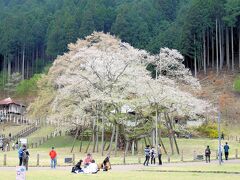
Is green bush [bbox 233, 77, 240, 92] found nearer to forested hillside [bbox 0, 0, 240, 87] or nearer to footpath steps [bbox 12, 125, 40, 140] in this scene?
forested hillside [bbox 0, 0, 240, 87]

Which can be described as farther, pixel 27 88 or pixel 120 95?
pixel 27 88

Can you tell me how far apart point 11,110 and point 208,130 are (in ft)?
110

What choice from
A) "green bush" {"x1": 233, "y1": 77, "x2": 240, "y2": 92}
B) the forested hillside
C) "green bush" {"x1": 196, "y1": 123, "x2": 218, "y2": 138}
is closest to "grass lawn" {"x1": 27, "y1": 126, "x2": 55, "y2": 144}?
"green bush" {"x1": 196, "y1": 123, "x2": 218, "y2": 138}

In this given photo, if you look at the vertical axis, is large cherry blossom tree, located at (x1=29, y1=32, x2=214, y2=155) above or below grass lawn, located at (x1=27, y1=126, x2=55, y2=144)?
above

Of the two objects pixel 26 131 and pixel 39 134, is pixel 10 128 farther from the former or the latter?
pixel 39 134

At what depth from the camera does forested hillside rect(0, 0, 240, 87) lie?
7319 centimetres

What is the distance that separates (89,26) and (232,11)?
84.1 feet

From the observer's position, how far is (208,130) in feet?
182

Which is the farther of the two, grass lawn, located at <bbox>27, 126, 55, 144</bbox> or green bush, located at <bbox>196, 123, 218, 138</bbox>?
grass lawn, located at <bbox>27, 126, 55, 144</bbox>

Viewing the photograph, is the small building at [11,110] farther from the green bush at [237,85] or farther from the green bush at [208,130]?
the green bush at [237,85]

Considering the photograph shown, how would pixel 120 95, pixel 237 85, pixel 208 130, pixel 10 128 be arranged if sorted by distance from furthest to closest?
pixel 10 128 < pixel 237 85 < pixel 208 130 < pixel 120 95

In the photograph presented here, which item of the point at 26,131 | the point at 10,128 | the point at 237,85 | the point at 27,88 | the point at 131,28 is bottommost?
the point at 26,131

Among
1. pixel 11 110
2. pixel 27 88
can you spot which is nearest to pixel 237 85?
pixel 11 110

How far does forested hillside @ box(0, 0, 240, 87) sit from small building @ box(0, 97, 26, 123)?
41.9 ft
